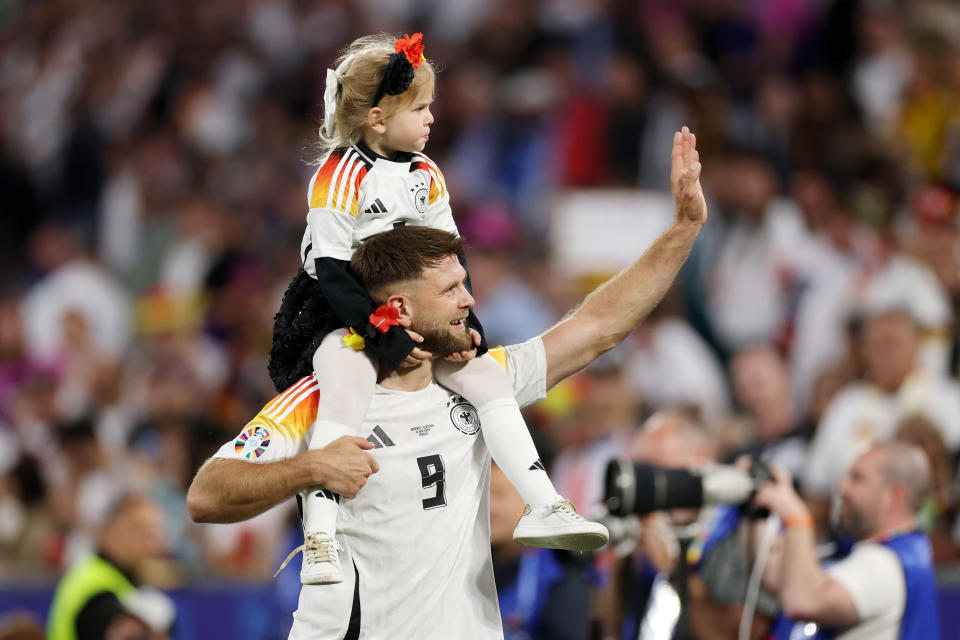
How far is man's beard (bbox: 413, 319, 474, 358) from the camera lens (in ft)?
12.9

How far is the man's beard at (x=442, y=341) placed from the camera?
3.95 metres

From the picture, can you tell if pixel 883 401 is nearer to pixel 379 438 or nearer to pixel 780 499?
pixel 780 499

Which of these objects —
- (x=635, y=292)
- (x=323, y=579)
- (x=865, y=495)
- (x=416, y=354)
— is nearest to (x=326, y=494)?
(x=323, y=579)

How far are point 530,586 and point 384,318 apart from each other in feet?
8.03

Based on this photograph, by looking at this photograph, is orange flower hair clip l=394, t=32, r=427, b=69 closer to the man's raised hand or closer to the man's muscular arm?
the man's raised hand

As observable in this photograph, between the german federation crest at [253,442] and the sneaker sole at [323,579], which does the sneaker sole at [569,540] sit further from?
the german federation crest at [253,442]

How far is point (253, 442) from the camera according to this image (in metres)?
3.94

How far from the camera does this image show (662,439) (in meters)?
6.35

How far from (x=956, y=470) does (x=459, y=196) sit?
5173 mm

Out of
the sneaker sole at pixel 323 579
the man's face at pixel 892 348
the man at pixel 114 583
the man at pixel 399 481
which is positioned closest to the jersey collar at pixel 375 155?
the man at pixel 399 481

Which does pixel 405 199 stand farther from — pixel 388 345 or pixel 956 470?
pixel 956 470

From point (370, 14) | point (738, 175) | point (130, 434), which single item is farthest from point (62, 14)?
point (738, 175)

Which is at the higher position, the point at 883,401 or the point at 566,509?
the point at 566,509

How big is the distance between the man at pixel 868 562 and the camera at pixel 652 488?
340 mm
